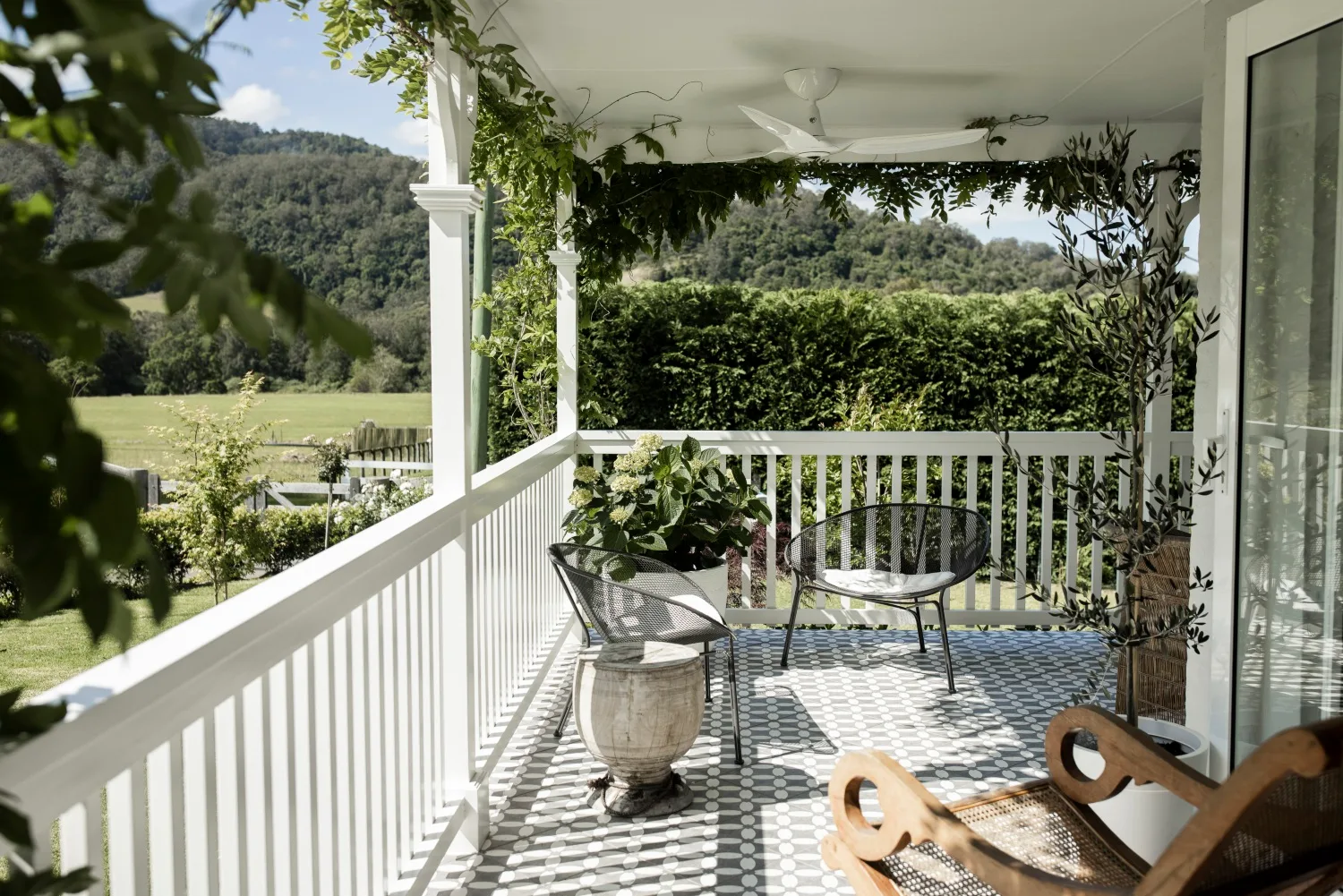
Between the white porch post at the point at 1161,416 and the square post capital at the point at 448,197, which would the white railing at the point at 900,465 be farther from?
the square post capital at the point at 448,197

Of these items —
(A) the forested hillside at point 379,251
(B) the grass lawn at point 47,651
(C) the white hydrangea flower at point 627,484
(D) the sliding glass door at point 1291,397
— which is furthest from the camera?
(A) the forested hillside at point 379,251

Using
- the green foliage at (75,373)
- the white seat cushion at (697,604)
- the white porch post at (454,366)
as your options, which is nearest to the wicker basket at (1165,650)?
the white seat cushion at (697,604)

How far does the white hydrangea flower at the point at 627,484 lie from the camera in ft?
13.5

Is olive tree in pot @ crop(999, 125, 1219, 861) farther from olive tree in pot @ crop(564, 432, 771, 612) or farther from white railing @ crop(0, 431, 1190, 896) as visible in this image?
olive tree in pot @ crop(564, 432, 771, 612)

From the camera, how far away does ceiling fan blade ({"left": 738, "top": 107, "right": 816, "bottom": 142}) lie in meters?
3.97

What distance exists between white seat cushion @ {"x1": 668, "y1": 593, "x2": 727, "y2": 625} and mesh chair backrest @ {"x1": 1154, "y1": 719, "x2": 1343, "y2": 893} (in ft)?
6.50

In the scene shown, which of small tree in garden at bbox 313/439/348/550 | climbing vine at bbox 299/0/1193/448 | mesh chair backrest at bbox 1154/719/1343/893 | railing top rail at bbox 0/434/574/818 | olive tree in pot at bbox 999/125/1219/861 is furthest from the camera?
small tree in garden at bbox 313/439/348/550

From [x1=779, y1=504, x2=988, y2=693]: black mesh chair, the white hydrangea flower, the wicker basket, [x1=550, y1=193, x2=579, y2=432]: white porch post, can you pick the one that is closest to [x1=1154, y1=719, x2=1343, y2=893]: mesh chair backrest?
the wicker basket

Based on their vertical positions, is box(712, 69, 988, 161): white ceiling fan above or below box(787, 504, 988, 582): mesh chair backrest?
above

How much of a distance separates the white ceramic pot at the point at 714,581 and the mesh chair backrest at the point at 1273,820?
272cm

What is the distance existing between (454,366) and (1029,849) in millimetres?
1810

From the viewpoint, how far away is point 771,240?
12305 millimetres

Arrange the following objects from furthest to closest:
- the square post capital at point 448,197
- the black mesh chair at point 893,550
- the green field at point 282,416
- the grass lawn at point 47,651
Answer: the green field at point 282,416 < the grass lawn at point 47,651 < the black mesh chair at point 893,550 < the square post capital at point 448,197

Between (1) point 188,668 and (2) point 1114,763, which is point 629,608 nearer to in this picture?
(2) point 1114,763
